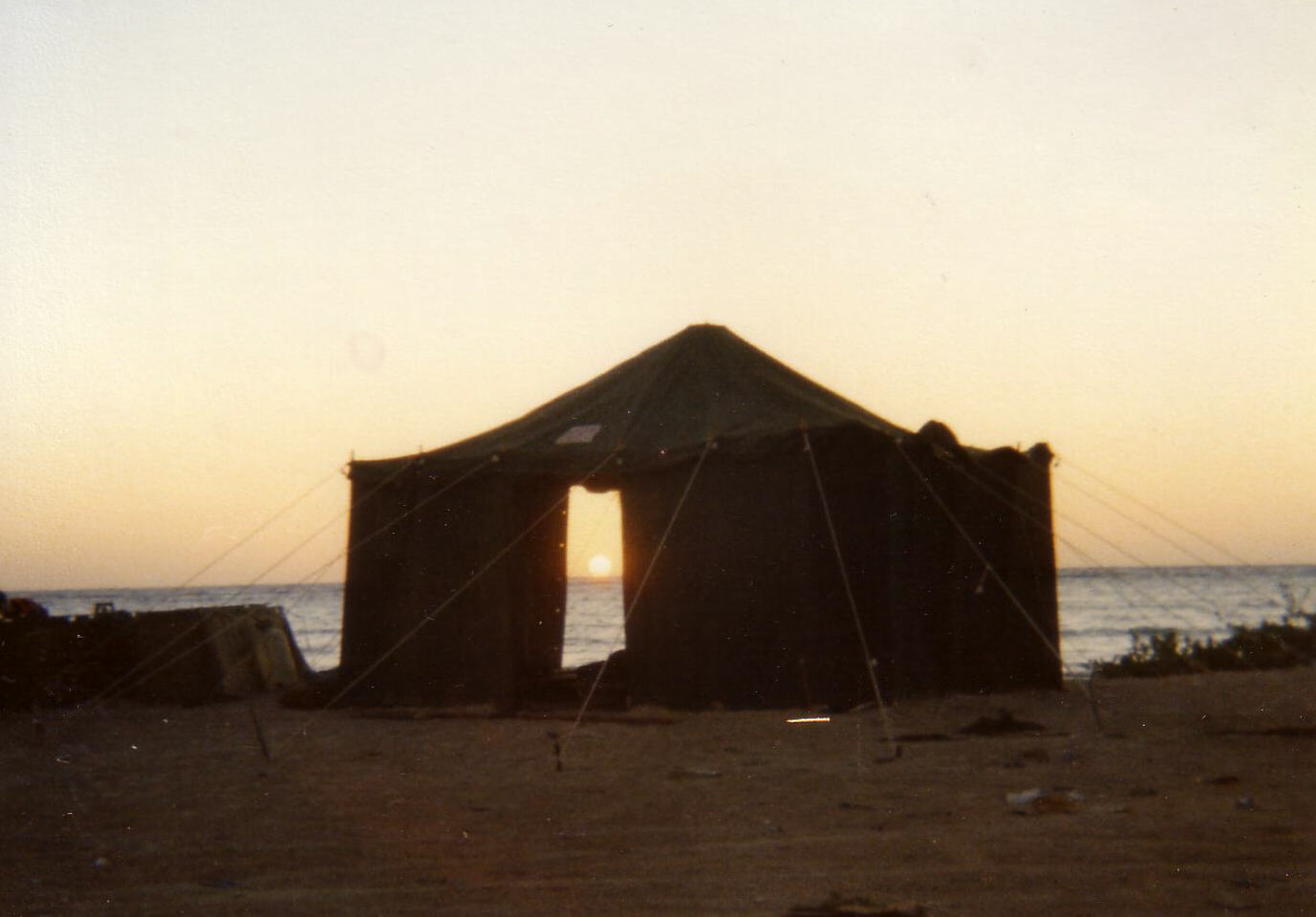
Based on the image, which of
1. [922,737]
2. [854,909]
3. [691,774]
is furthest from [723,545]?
[854,909]

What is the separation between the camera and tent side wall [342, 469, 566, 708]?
402 inches

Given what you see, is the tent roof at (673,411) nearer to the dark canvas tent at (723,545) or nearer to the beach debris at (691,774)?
the dark canvas tent at (723,545)

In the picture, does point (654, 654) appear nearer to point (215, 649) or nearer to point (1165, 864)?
point (215, 649)

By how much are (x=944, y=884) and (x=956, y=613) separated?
614 cm

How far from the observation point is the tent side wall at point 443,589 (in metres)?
10.2

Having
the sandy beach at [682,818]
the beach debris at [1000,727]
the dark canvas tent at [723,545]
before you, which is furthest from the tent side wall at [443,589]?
the beach debris at [1000,727]

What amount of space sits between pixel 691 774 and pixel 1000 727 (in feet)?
8.44

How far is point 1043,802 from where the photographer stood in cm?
539

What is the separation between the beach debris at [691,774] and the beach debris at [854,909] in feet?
8.73

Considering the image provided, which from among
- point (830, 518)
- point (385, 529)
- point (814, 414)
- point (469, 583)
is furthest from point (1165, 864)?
point (385, 529)

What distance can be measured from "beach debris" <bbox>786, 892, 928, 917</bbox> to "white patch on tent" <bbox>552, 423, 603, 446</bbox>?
22.0 feet

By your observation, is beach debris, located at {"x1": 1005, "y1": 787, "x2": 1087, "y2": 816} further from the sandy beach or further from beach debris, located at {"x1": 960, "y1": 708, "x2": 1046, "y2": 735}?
beach debris, located at {"x1": 960, "y1": 708, "x2": 1046, "y2": 735}

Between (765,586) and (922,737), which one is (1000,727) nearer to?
(922,737)

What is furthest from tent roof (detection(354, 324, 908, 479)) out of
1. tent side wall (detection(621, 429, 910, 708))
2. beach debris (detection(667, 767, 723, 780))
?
beach debris (detection(667, 767, 723, 780))
